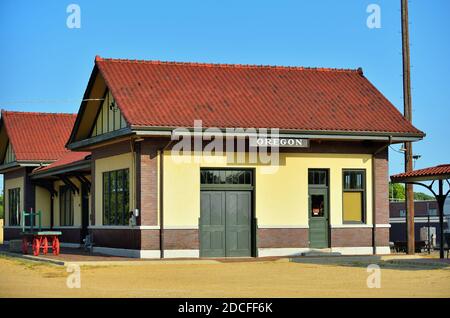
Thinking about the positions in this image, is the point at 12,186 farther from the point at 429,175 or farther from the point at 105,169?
A: the point at 429,175

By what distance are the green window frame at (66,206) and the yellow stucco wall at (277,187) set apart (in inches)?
482

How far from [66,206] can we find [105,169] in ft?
31.3

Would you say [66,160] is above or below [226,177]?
above

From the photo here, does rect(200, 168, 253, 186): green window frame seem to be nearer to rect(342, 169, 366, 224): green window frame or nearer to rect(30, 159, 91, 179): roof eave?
rect(342, 169, 366, 224): green window frame

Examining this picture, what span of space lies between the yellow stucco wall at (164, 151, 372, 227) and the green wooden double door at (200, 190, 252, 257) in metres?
0.37

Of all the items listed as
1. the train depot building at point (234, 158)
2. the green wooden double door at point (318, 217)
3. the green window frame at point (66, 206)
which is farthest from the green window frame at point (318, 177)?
the green window frame at point (66, 206)

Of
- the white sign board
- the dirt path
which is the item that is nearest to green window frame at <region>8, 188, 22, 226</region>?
the dirt path

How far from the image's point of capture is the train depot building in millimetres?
27016

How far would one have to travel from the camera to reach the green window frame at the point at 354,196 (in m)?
29.2

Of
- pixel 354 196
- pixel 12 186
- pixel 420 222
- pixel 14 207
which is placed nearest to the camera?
pixel 354 196

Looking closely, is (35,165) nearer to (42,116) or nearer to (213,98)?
(42,116)

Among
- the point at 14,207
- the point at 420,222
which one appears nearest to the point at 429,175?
the point at 14,207

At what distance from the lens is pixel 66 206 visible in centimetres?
3938
